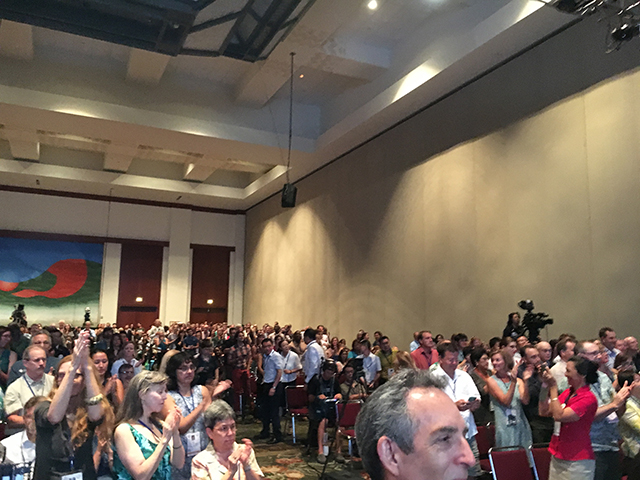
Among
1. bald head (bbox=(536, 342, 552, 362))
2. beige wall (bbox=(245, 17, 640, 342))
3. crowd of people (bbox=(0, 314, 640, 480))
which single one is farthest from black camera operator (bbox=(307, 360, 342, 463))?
beige wall (bbox=(245, 17, 640, 342))

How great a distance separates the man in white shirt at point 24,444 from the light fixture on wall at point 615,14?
630 centimetres

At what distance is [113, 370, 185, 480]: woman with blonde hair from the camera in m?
2.51

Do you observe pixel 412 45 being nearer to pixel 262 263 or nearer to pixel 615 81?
pixel 615 81

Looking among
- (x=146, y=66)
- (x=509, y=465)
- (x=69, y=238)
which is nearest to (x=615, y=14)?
(x=509, y=465)

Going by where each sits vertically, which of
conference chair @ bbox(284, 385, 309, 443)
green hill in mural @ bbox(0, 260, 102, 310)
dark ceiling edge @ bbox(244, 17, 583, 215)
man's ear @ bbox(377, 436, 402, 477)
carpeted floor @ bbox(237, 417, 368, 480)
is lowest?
carpeted floor @ bbox(237, 417, 368, 480)

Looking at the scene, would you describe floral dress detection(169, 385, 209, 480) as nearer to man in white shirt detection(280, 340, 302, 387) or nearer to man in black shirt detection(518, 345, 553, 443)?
man in black shirt detection(518, 345, 553, 443)

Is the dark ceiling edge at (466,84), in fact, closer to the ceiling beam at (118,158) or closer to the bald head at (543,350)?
the bald head at (543,350)

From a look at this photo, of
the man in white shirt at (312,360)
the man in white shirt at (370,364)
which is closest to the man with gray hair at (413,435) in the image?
the man in white shirt at (312,360)

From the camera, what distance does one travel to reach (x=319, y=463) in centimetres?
617

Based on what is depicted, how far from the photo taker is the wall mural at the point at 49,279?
59.3 ft

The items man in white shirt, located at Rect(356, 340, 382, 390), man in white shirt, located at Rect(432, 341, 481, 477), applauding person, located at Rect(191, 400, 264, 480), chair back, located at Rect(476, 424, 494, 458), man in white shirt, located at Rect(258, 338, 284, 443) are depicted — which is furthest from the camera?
man in white shirt, located at Rect(356, 340, 382, 390)

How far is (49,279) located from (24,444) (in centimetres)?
1760

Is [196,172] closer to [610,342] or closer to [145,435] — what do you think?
[610,342]

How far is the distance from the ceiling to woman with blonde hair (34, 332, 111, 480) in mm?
4945
